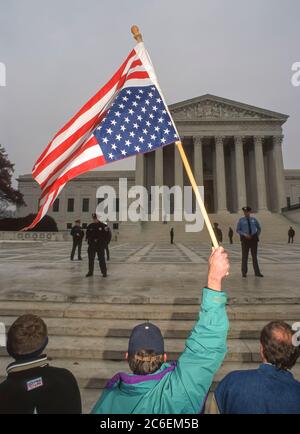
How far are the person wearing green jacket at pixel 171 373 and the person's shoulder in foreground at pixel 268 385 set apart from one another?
0.21 m

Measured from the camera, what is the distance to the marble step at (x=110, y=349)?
3.80 meters

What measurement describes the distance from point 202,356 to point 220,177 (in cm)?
5091

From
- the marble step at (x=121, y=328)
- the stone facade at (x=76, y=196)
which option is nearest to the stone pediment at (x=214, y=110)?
the stone facade at (x=76, y=196)

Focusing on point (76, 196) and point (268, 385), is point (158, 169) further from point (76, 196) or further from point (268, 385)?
point (268, 385)

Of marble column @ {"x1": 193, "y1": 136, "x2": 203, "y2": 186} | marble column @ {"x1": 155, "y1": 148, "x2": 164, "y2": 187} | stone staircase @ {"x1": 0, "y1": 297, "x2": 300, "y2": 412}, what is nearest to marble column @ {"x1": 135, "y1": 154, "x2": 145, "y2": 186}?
marble column @ {"x1": 155, "y1": 148, "x2": 164, "y2": 187}

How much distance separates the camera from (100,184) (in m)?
70.6

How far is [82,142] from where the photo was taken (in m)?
3.61

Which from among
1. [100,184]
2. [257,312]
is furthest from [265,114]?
[257,312]

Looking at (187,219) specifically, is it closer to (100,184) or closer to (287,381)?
(100,184)

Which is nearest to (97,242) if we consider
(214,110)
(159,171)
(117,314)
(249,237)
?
(117,314)

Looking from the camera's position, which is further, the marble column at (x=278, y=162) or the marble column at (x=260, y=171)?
the marble column at (x=278, y=162)

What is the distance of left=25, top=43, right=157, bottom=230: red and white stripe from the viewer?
3.48 metres

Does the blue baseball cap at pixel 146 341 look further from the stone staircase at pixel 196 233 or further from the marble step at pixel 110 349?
the stone staircase at pixel 196 233

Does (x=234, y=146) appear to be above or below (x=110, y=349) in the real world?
above
